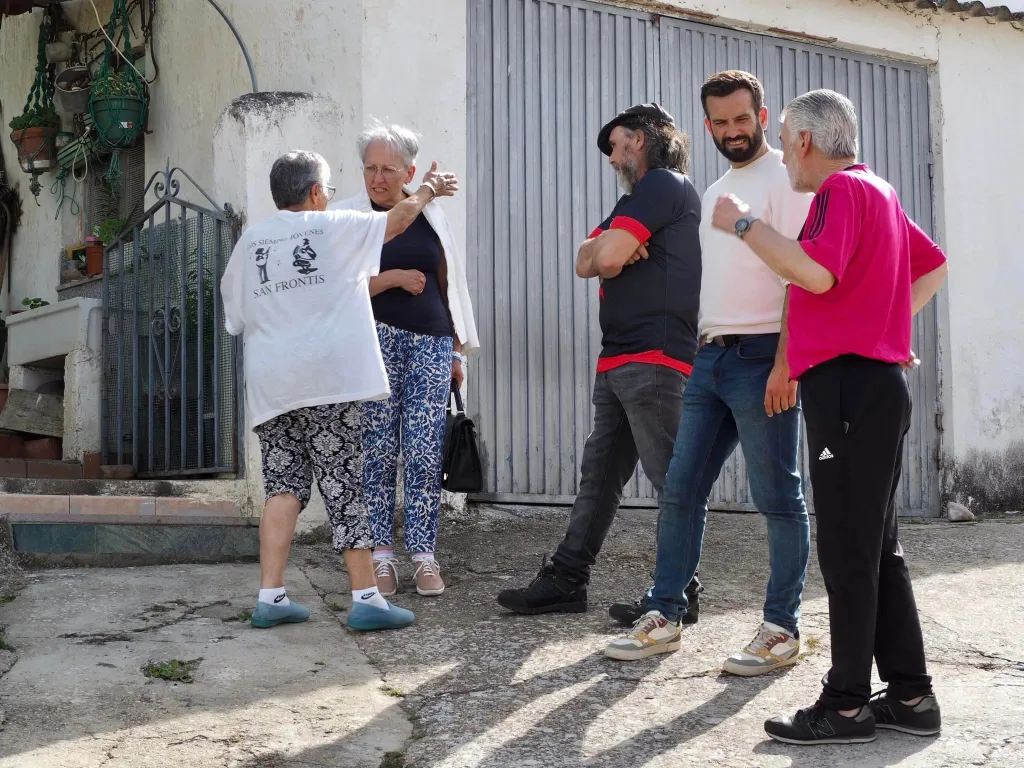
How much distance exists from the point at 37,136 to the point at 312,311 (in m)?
5.55

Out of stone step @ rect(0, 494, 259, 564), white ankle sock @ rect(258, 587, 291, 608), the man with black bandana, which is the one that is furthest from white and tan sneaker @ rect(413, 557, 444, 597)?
stone step @ rect(0, 494, 259, 564)

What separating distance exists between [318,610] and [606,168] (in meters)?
3.42

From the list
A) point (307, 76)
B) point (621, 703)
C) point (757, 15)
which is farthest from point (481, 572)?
point (757, 15)

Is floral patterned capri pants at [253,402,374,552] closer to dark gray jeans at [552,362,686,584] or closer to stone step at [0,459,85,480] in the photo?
dark gray jeans at [552,362,686,584]

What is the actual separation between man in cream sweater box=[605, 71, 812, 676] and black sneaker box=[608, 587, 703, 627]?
257mm

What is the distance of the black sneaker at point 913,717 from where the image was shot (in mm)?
3031

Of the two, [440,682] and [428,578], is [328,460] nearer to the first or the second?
[428,578]

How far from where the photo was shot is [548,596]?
4250 mm

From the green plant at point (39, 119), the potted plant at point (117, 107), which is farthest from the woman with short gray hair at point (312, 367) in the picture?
the green plant at point (39, 119)

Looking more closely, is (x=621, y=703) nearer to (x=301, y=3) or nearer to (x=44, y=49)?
(x=301, y=3)

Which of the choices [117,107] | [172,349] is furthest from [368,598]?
[117,107]

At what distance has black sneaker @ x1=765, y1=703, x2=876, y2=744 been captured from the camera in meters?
2.96

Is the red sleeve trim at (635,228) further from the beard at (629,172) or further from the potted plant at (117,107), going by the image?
the potted plant at (117,107)

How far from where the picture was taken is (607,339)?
165 inches
